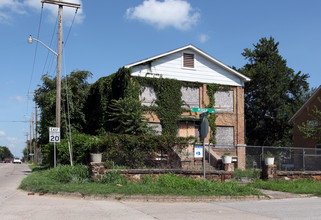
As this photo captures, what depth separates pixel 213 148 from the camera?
1027 inches

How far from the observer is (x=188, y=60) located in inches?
1054

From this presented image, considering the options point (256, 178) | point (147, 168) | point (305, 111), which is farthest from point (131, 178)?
point (305, 111)

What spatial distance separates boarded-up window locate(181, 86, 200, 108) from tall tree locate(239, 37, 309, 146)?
16605mm

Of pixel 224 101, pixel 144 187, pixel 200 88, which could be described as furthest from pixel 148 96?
pixel 144 187

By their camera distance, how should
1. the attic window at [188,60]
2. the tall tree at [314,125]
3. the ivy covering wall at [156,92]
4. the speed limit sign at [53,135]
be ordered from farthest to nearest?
the tall tree at [314,125], the attic window at [188,60], the ivy covering wall at [156,92], the speed limit sign at [53,135]

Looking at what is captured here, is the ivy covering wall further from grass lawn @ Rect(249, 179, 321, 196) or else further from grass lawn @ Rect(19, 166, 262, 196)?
grass lawn @ Rect(19, 166, 262, 196)

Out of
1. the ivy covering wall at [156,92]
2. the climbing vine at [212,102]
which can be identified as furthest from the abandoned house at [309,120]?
the ivy covering wall at [156,92]

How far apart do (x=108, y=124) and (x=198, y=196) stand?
14049 millimetres

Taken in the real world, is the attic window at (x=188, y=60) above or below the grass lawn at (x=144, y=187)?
above

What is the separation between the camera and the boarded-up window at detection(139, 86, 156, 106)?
25.1 m

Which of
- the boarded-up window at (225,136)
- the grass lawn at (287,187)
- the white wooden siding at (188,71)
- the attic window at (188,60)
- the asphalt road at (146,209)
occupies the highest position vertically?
the attic window at (188,60)

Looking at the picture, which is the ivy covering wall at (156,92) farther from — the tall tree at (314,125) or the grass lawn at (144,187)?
the grass lawn at (144,187)

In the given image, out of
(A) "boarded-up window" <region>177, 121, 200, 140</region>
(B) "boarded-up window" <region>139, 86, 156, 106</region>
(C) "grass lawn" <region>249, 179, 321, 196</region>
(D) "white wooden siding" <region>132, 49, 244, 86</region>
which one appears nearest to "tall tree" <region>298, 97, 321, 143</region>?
(D) "white wooden siding" <region>132, 49, 244, 86</region>

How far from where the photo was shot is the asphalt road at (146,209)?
9.09 m
